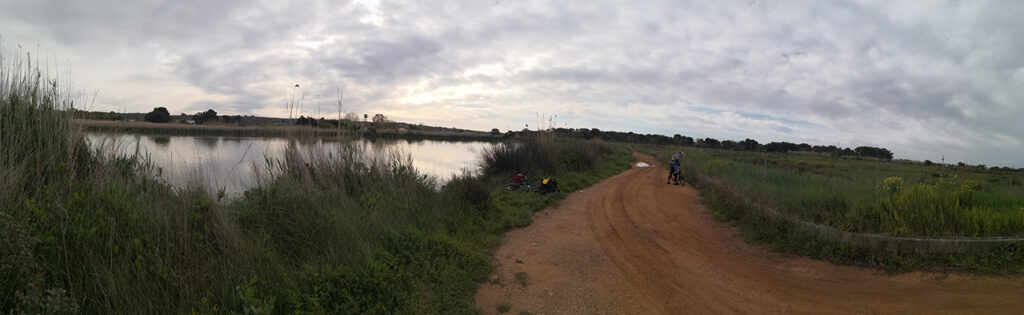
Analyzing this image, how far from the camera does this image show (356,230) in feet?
15.9

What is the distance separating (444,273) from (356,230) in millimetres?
1158

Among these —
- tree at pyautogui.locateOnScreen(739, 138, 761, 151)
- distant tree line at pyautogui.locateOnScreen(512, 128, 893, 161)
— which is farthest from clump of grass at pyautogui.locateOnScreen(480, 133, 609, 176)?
tree at pyautogui.locateOnScreen(739, 138, 761, 151)

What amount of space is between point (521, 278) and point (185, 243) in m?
3.21

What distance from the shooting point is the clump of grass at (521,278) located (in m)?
4.82

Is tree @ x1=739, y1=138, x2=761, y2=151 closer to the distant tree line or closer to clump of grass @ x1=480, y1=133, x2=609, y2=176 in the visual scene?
the distant tree line

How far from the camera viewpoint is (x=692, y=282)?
4.70 meters

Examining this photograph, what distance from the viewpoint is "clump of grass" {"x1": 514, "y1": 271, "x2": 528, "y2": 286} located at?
15.8 ft

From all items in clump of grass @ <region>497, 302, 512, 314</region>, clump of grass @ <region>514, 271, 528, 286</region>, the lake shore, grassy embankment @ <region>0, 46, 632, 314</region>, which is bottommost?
clump of grass @ <region>497, 302, 512, 314</region>

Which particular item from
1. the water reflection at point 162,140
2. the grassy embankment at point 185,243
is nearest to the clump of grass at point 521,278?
the grassy embankment at point 185,243

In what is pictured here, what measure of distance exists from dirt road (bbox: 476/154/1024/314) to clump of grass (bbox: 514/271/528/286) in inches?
1.5

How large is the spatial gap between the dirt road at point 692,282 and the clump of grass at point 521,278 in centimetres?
4

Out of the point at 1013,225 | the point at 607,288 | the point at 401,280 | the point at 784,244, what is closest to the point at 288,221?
the point at 401,280

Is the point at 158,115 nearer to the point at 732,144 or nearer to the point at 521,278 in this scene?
the point at 521,278

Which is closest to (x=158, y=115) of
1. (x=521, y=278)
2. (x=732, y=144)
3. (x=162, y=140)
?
(x=162, y=140)
